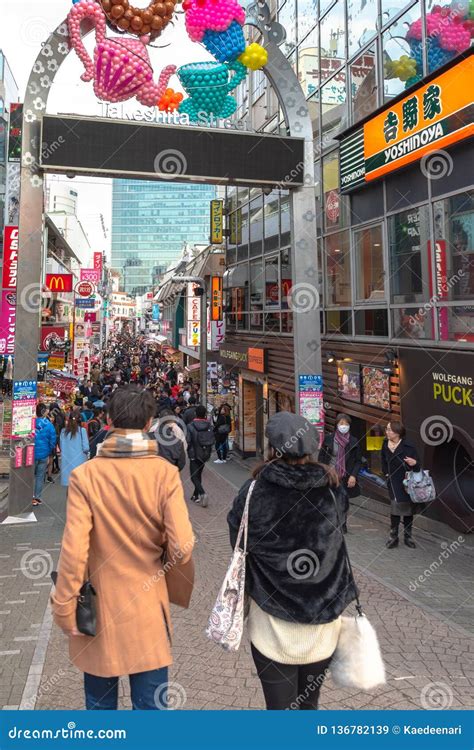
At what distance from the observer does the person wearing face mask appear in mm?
7621

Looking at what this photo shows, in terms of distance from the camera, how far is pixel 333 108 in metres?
13.1

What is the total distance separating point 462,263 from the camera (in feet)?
27.3

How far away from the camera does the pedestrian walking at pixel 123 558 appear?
2.41m

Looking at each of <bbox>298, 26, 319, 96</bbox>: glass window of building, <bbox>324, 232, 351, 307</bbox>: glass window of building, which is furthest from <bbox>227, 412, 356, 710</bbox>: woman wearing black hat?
<bbox>298, 26, 319, 96</bbox>: glass window of building

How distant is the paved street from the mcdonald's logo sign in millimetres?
18613

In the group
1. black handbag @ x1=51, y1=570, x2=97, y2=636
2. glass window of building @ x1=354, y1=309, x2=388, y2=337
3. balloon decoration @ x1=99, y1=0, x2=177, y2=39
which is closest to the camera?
black handbag @ x1=51, y1=570, x2=97, y2=636

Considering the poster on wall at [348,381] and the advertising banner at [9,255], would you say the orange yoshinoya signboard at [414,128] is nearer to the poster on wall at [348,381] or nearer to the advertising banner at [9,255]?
the poster on wall at [348,381]

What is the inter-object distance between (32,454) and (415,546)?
634cm

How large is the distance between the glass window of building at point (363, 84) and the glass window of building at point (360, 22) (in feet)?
0.93

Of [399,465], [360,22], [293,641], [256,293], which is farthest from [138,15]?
[293,641]

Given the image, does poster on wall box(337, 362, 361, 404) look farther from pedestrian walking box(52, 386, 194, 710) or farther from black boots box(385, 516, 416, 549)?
pedestrian walking box(52, 386, 194, 710)

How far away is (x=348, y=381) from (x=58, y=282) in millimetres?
17645
